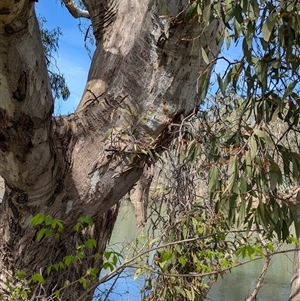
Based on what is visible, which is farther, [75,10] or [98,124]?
[75,10]

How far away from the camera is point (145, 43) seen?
6.15 ft

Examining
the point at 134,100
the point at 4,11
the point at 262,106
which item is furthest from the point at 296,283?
the point at 4,11

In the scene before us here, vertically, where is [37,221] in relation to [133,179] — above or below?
below

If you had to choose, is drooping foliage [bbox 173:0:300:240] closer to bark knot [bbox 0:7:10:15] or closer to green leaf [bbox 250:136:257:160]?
green leaf [bbox 250:136:257:160]

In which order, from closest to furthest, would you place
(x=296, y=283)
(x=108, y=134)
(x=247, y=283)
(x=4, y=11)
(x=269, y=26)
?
(x=269, y=26) < (x=4, y=11) < (x=108, y=134) < (x=296, y=283) < (x=247, y=283)

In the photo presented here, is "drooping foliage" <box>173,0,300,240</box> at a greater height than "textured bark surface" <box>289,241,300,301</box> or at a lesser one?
lesser

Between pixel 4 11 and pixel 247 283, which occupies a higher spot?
pixel 247 283

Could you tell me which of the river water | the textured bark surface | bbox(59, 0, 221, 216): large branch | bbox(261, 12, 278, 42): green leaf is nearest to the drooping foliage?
bbox(261, 12, 278, 42): green leaf

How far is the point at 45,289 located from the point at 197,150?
2.91 ft

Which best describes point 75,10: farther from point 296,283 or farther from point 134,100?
point 296,283

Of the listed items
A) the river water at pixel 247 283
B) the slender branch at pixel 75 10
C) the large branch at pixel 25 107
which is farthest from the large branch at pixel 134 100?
the river water at pixel 247 283

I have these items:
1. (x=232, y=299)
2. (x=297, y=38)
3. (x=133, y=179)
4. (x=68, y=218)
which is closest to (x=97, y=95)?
(x=133, y=179)

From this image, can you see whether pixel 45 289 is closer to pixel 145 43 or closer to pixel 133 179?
pixel 133 179

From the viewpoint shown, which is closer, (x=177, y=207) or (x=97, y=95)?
(x=97, y=95)
